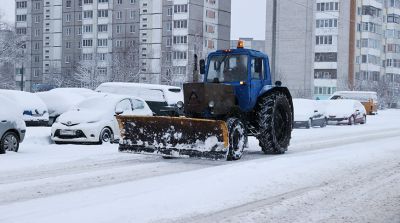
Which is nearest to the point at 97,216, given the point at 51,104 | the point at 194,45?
the point at 51,104

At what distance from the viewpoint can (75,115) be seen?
17.1m

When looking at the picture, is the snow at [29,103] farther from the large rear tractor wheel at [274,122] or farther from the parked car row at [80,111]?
the large rear tractor wheel at [274,122]

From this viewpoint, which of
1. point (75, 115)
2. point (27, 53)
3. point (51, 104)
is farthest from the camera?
point (27, 53)

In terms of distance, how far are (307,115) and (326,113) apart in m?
5.76

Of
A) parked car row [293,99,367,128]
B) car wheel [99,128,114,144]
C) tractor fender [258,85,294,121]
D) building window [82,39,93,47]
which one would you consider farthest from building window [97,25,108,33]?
tractor fender [258,85,294,121]

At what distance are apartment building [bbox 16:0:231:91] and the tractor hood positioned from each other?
2458 inches

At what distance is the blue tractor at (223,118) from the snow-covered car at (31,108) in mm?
8879

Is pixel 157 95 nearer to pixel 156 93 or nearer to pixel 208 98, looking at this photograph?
pixel 156 93

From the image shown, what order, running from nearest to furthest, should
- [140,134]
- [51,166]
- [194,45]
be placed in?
1. [51,166]
2. [140,134]
3. [194,45]

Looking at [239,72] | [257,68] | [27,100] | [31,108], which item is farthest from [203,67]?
[27,100]

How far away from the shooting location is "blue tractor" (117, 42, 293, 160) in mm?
12406

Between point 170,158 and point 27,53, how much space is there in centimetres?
9531

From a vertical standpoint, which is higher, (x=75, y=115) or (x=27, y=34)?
(x=27, y=34)

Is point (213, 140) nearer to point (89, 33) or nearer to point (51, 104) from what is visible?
point (51, 104)
